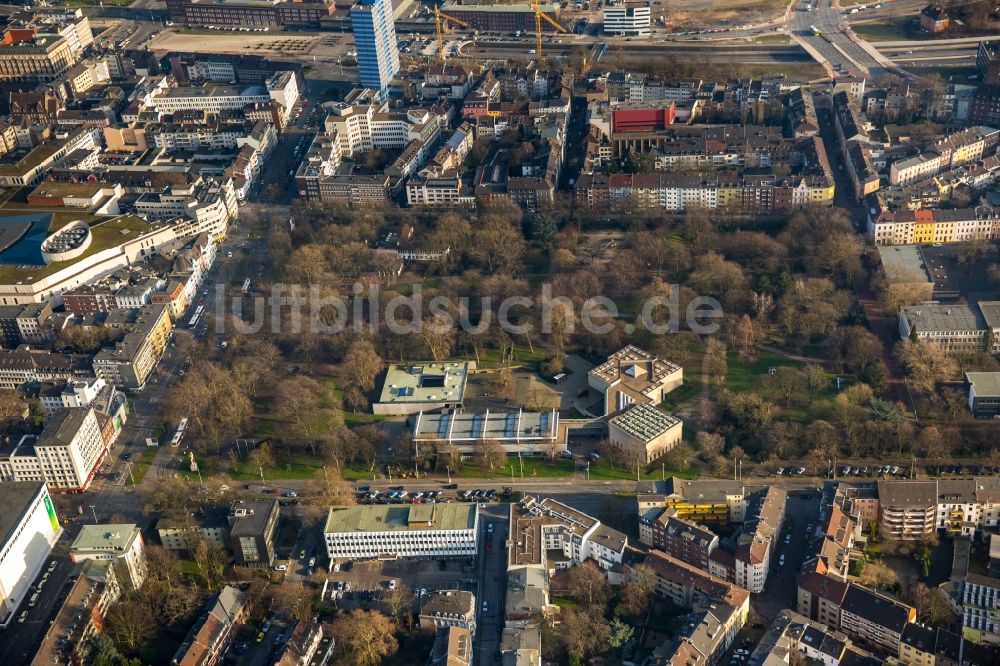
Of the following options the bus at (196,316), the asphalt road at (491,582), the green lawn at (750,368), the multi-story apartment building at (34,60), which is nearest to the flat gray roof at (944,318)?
the green lawn at (750,368)

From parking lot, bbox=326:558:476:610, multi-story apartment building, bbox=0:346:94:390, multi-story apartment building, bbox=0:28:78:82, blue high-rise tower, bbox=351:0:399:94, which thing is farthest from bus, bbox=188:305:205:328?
multi-story apartment building, bbox=0:28:78:82

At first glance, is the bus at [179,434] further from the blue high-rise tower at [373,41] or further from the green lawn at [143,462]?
the blue high-rise tower at [373,41]

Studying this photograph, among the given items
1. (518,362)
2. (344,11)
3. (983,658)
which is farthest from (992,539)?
(344,11)

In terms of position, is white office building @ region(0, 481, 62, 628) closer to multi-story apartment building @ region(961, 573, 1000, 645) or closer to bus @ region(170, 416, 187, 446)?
bus @ region(170, 416, 187, 446)

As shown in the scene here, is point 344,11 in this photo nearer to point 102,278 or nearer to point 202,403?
point 102,278

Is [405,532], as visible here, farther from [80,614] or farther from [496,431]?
[80,614]
